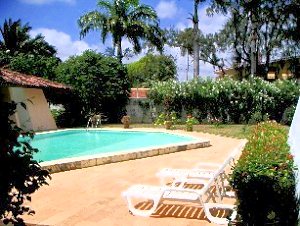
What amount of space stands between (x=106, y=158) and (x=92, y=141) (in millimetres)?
8133

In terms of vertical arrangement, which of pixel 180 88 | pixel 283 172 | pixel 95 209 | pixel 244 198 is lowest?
pixel 95 209

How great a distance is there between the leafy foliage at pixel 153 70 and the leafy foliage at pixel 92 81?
2279cm

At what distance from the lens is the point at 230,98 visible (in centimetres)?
2561

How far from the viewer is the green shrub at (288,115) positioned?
2393cm

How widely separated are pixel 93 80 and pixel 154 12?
9.92 m

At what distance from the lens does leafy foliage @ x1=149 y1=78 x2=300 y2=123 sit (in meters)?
25.6

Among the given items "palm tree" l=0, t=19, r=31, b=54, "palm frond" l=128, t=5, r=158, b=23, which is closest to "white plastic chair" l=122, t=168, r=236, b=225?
"palm frond" l=128, t=5, r=158, b=23

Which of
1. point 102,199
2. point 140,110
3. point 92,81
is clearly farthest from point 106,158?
point 140,110

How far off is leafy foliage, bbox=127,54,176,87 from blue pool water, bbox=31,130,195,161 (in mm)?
29260

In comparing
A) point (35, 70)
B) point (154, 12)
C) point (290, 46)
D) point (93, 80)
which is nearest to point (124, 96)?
point (93, 80)

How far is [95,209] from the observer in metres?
6.31

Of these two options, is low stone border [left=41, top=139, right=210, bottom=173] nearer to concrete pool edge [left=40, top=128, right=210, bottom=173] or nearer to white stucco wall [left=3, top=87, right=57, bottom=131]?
concrete pool edge [left=40, top=128, right=210, bottom=173]

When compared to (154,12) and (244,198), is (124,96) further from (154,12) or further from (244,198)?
(244,198)

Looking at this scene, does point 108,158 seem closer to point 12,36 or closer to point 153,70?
point 12,36
